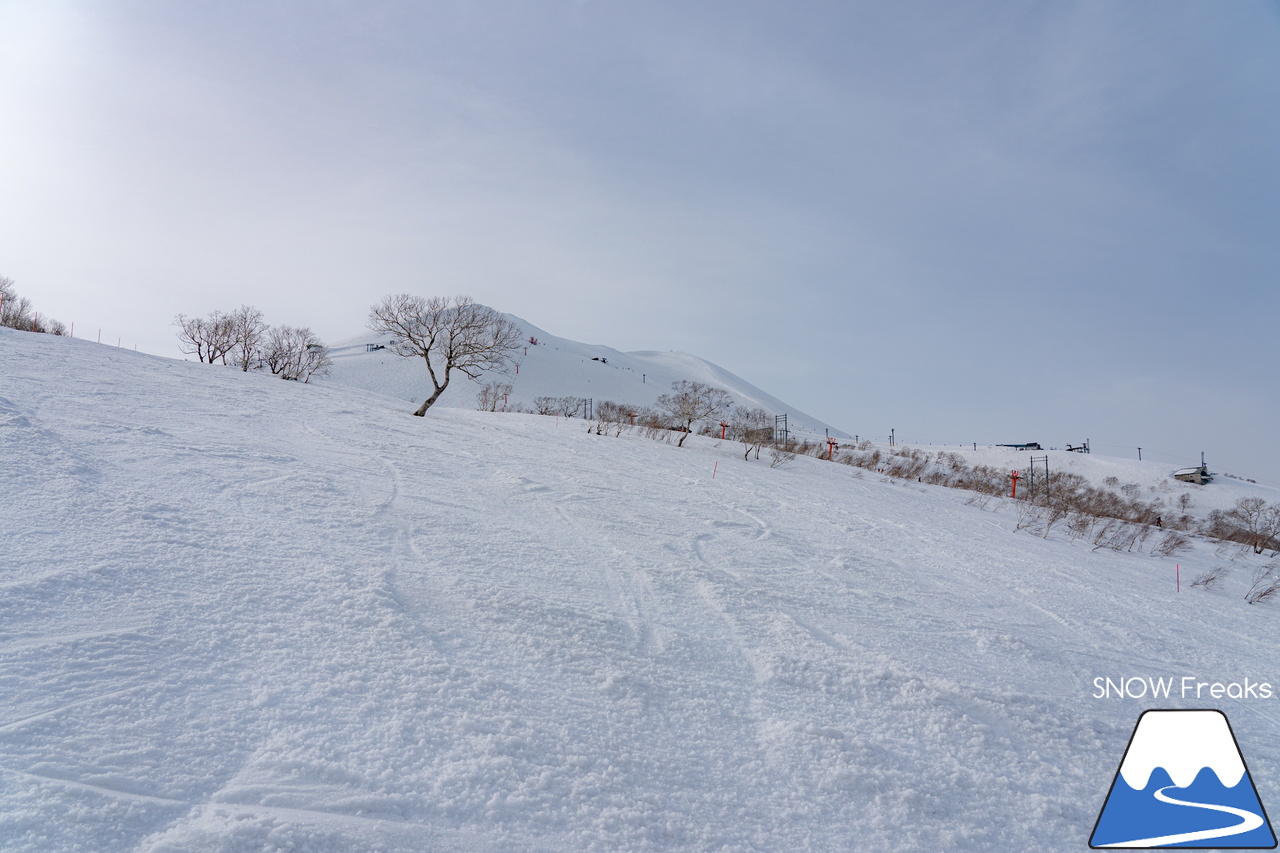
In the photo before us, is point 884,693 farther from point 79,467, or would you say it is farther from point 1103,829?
point 79,467

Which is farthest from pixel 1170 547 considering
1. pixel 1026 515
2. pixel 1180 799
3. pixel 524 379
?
pixel 524 379

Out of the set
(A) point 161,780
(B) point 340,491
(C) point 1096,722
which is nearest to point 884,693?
(C) point 1096,722

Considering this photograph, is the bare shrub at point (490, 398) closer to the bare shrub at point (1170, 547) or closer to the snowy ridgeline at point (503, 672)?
the bare shrub at point (1170, 547)

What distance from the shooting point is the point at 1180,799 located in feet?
7.88

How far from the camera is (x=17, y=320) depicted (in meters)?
24.4

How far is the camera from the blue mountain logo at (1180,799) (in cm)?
231

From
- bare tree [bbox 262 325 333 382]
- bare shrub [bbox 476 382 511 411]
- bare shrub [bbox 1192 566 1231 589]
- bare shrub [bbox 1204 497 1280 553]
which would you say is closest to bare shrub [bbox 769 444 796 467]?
bare shrub [bbox 1192 566 1231 589]

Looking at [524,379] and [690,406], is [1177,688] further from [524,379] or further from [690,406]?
[524,379]

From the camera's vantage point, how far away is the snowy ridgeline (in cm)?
193

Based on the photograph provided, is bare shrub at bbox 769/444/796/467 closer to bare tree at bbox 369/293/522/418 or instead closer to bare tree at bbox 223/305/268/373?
bare tree at bbox 369/293/522/418

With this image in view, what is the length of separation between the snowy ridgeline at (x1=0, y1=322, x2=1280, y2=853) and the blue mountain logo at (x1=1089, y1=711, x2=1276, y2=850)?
0.12 meters

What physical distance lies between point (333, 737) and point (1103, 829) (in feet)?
9.80

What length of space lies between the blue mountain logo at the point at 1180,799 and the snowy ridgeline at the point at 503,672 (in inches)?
4.9

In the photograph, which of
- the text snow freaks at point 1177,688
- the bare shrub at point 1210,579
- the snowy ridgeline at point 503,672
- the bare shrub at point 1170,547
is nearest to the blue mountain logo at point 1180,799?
the snowy ridgeline at point 503,672
